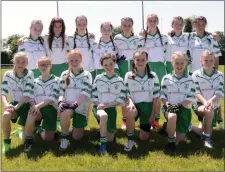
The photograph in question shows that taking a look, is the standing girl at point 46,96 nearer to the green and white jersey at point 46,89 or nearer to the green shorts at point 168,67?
the green and white jersey at point 46,89

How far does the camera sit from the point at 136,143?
232 inches

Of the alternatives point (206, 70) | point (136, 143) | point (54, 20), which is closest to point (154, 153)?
point (136, 143)

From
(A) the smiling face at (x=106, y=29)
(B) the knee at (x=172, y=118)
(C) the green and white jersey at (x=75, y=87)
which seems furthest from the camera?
(A) the smiling face at (x=106, y=29)

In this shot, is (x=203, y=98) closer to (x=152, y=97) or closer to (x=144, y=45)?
(x=152, y=97)

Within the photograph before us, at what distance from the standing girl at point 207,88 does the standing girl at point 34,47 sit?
3013 mm

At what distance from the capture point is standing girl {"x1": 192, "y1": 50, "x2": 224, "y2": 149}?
589 centimetres

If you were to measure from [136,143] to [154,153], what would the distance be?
53cm

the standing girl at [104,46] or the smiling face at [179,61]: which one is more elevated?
the standing girl at [104,46]

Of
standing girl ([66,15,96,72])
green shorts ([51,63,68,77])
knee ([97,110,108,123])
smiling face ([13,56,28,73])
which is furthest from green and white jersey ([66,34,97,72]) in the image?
knee ([97,110,108,123])

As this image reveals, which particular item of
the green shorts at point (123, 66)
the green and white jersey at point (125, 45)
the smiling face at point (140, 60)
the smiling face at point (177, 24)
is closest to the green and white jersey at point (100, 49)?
the green and white jersey at point (125, 45)

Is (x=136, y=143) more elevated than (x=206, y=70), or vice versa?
(x=206, y=70)

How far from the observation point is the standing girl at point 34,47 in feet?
22.1

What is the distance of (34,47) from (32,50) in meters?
0.07

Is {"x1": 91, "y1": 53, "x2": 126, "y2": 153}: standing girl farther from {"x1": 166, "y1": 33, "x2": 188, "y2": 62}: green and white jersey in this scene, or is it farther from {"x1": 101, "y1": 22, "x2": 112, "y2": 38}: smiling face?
{"x1": 166, "y1": 33, "x2": 188, "y2": 62}: green and white jersey
